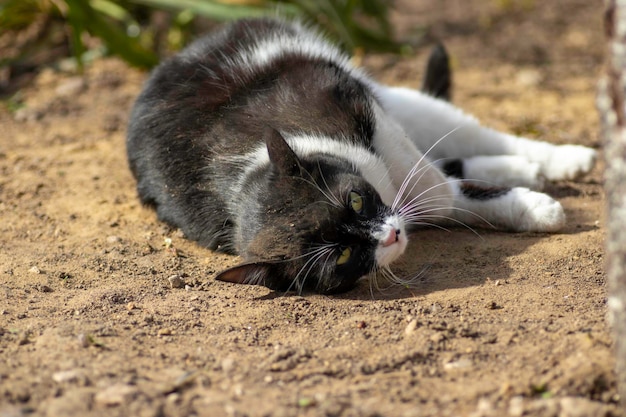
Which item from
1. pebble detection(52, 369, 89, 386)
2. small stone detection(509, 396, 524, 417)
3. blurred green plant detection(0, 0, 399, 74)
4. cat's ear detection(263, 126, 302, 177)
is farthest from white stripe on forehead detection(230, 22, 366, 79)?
small stone detection(509, 396, 524, 417)

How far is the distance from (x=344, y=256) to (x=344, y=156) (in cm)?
51

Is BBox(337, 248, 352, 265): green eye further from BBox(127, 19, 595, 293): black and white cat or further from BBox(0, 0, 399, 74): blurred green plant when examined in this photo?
BBox(0, 0, 399, 74): blurred green plant

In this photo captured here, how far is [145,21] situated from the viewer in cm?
658

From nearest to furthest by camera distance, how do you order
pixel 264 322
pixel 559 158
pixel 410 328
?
1. pixel 410 328
2. pixel 264 322
3. pixel 559 158

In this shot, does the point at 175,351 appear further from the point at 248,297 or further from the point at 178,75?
the point at 178,75

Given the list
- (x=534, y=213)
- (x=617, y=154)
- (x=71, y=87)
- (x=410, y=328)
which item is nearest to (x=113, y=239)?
(x=410, y=328)

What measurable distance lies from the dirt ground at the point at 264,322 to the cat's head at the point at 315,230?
0.11 metres

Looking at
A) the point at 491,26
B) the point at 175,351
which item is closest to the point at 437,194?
the point at 175,351

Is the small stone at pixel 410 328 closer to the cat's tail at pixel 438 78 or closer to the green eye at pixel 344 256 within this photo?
the green eye at pixel 344 256

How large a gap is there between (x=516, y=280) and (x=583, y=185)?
1.39m

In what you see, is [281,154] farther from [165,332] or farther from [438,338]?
[438,338]

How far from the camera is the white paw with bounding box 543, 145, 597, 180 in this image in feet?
13.3

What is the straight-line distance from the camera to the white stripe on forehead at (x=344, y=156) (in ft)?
10.6

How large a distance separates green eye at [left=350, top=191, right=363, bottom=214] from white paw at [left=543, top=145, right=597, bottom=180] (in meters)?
1.66
